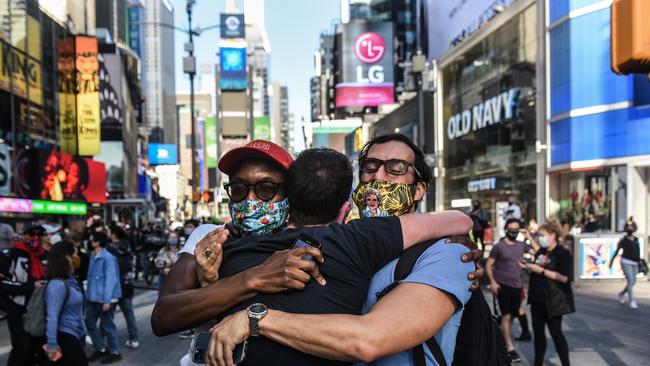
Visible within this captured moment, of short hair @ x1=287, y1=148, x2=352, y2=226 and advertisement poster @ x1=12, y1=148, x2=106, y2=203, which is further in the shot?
advertisement poster @ x1=12, y1=148, x2=106, y2=203

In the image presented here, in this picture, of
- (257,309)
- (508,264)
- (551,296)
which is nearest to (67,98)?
(508,264)

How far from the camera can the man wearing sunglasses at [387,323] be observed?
1.80 m

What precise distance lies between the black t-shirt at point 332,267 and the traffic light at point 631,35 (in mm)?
2224

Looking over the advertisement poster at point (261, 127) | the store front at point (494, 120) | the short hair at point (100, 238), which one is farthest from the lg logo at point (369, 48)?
the advertisement poster at point (261, 127)

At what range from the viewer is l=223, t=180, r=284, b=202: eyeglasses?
2.53 m

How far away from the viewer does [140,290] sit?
1695cm

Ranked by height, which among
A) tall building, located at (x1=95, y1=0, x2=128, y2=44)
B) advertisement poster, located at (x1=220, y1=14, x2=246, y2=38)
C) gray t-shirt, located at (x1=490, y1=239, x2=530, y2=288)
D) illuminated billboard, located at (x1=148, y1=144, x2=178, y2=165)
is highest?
advertisement poster, located at (x1=220, y1=14, x2=246, y2=38)

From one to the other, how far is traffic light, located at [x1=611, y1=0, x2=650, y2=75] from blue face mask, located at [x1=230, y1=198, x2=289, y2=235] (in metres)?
2.33

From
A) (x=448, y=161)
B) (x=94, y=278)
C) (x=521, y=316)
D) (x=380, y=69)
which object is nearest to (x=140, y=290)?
(x=94, y=278)

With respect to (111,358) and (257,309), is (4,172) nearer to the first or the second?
(111,358)

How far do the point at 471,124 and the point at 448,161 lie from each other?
5.97 m

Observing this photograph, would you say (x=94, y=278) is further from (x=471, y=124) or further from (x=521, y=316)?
(x=471, y=124)

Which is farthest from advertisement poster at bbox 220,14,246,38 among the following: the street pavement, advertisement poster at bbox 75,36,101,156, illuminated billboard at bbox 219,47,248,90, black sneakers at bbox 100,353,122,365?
black sneakers at bbox 100,353,122,365

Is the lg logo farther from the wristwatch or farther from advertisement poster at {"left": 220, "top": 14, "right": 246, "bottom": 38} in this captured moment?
advertisement poster at {"left": 220, "top": 14, "right": 246, "bottom": 38}
